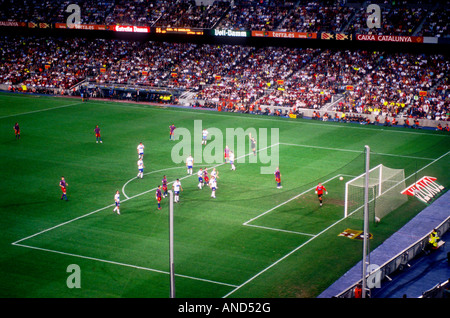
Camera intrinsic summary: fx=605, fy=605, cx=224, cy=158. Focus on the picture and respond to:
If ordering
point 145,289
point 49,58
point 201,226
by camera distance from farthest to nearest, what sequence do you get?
point 49,58, point 201,226, point 145,289

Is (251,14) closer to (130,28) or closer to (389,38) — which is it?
(130,28)

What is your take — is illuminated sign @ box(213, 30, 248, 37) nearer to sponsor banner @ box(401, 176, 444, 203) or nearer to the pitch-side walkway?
sponsor banner @ box(401, 176, 444, 203)

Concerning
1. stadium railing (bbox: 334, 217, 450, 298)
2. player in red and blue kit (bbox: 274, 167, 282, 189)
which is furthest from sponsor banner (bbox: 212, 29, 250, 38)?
stadium railing (bbox: 334, 217, 450, 298)

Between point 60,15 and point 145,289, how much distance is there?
6468 cm

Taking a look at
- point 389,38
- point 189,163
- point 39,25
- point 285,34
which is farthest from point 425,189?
point 39,25

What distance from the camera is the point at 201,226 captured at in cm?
2945

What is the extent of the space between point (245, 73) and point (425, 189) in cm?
3577

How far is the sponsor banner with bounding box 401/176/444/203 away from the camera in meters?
33.8

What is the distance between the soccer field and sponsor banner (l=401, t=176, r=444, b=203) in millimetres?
563

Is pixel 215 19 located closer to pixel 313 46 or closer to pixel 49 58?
pixel 313 46

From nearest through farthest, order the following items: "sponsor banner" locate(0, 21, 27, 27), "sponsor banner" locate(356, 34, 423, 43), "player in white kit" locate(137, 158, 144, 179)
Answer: "player in white kit" locate(137, 158, 144, 179)
"sponsor banner" locate(356, 34, 423, 43)
"sponsor banner" locate(0, 21, 27, 27)

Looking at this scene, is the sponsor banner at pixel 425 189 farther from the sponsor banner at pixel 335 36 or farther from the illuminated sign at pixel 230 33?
the illuminated sign at pixel 230 33

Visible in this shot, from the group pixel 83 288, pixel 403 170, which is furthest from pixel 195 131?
pixel 83 288

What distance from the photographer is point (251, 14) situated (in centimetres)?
7012
